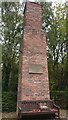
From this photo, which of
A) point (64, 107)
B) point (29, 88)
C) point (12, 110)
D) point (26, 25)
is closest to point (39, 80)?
point (29, 88)

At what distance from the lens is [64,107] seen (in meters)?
9.52

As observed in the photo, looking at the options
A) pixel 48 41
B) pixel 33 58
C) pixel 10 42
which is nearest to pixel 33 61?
pixel 33 58

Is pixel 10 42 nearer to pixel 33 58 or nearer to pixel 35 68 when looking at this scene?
pixel 33 58

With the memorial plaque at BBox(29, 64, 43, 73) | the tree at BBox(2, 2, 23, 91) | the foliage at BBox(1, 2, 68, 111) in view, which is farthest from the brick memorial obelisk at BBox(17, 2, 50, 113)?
the tree at BBox(2, 2, 23, 91)

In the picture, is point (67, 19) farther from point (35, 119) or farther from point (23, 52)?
point (35, 119)

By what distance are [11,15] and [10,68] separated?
241cm

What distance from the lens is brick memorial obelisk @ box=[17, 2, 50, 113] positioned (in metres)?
6.16

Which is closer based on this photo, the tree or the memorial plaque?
the memorial plaque

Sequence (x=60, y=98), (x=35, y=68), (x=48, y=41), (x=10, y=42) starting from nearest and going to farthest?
(x=35, y=68) < (x=60, y=98) < (x=10, y=42) < (x=48, y=41)

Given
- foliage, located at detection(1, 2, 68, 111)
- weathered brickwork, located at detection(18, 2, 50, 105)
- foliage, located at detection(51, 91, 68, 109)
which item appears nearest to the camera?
weathered brickwork, located at detection(18, 2, 50, 105)

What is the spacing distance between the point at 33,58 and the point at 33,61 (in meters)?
0.09

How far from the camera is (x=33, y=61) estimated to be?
6301 mm

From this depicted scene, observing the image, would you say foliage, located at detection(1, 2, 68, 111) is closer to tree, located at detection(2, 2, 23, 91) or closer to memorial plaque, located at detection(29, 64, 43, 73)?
tree, located at detection(2, 2, 23, 91)

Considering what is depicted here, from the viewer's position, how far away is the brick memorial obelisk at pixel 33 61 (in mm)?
6162
